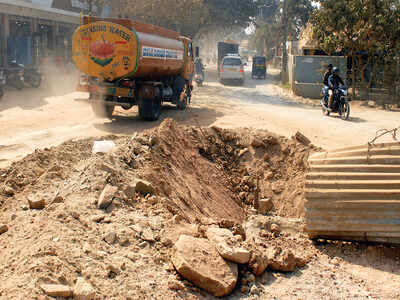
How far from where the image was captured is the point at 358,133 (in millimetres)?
12242

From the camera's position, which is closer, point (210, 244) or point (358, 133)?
point (210, 244)

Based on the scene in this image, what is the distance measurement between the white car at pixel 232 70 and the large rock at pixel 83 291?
27.6 meters

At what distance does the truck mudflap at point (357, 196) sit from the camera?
4992mm

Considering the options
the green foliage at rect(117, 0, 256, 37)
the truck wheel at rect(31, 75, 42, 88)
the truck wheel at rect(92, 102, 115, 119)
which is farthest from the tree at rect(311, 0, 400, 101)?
the truck wheel at rect(31, 75, 42, 88)

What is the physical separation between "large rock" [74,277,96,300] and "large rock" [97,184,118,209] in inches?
58.6

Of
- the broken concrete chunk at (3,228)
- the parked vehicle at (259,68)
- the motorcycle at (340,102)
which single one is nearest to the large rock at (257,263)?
the broken concrete chunk at (3,228)

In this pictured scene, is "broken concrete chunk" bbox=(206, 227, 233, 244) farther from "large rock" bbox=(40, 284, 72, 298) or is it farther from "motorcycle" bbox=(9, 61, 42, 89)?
"motorcycle" bbox=(9, 61, 42, 89)

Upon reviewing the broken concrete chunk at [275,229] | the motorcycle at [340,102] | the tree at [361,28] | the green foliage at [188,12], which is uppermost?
the green foliage at [188,12]

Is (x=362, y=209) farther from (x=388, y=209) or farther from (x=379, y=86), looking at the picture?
(x=379, y=86)

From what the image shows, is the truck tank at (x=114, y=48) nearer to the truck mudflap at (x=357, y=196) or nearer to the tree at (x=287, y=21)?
the truck mudflap at (x=357, y=196)

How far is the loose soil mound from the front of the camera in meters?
3.80

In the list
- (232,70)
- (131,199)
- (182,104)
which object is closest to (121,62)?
(182,104)

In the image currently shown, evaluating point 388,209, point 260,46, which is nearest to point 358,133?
point 388,209

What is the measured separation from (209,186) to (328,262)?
334cm
